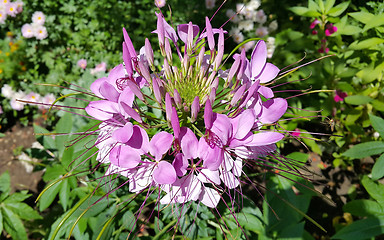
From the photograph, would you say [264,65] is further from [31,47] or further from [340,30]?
[31,47]

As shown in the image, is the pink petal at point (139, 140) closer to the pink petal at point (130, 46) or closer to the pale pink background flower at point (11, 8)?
the pink petal at point (130, 46)

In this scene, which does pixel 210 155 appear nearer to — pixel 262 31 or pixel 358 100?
pixel 358 100

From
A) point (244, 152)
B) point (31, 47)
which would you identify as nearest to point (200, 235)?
point (244, 152)

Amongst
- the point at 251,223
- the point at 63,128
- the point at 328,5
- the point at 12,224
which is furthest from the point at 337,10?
the point at 12,224

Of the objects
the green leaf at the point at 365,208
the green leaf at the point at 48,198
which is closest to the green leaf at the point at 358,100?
the green leaf at the point at 365,208

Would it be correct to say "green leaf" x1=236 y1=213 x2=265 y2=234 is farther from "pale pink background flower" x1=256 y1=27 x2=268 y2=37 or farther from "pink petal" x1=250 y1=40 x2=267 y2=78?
"pale pink background flower" x1=256 y1=27 x2=268 y2=37

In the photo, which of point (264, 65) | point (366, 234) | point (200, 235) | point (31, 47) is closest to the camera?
point (264, 65)
